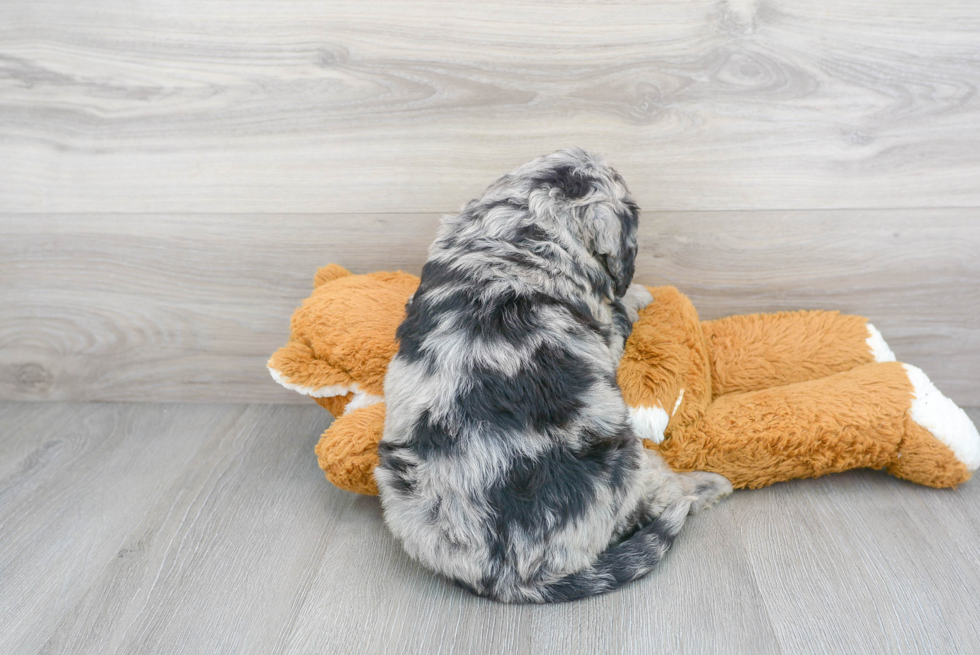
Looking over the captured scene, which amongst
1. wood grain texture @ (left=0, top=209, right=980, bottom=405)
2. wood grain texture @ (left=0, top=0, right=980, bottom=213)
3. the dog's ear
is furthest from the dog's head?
wood grain texture @ (left=0, top=209, right=980, bottom=405)

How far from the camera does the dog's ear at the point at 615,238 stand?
1.97 metres

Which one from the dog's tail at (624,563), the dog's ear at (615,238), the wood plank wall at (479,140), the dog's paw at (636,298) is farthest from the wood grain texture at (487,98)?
the dog's tail at (624,563)

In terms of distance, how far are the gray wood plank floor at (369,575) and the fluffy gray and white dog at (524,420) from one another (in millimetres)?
124

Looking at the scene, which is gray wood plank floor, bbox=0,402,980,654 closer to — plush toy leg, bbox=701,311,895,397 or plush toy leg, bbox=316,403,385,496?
plush toy leg, bbox=316,403,385,496

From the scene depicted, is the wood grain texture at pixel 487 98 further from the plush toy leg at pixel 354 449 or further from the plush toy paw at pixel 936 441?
the plush toy leg at pixel 354 449

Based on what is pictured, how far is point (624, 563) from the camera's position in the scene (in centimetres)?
180

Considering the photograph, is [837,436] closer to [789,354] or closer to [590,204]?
[789,354]

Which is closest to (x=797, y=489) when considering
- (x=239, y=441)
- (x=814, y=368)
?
(x=814, y=368)

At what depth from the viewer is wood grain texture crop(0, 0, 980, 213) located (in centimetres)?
229

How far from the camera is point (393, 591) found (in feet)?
6.14

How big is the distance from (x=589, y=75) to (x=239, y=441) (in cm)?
183

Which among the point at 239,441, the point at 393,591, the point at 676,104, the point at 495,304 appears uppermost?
the point at 676,104

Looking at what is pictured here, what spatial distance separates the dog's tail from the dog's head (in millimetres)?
680

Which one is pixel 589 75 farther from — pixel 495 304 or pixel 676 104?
pixel 495 304
